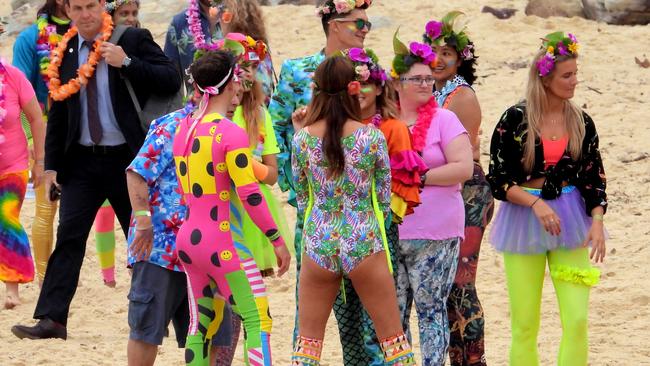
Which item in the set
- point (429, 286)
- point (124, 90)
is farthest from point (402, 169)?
point (124, 90)

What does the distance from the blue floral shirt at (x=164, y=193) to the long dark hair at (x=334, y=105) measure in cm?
82

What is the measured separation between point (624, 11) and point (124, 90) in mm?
9555

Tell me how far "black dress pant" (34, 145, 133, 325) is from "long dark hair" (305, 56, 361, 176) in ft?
7.81

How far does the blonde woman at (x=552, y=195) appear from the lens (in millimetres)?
7180

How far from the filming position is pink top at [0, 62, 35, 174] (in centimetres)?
917

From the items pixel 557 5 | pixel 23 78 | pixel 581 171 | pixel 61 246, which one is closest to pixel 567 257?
pixel 581 171

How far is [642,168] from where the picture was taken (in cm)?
1272

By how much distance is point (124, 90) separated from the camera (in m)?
8.55

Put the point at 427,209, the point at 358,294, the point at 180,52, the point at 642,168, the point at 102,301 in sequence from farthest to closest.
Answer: the point at 642,168 < the point at 102,301 < the point at 180,52 < the point at 427,209 < the point at 358,294

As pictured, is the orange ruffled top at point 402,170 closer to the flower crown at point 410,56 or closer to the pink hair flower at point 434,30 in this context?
→ the flower crown at point 410,56

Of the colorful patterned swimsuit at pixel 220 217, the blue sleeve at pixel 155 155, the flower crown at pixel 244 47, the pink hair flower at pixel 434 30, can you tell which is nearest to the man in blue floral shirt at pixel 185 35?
the flower crown at pixel 244 47

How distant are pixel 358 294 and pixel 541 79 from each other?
5.31 feet

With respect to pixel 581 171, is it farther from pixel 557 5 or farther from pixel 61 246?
pixel 557 5

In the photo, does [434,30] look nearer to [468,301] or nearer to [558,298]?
[468,301]
